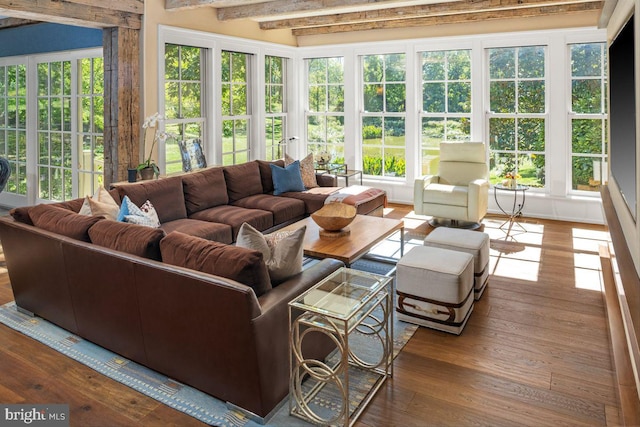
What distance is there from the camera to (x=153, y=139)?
5.54 meters

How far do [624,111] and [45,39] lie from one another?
669cm

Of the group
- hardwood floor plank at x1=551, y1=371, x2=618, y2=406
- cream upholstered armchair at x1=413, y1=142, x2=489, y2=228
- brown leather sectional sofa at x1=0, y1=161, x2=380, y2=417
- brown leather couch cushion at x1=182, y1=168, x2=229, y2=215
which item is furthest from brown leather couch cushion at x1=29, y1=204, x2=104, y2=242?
cream upholstered armchair at x1=413, y1=142, x2=489, y2=228

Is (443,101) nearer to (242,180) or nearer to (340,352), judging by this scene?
(242,180)

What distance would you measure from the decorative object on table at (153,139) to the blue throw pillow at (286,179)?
4.43 feet

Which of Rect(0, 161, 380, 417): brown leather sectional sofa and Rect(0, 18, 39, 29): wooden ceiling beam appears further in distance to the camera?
Rect(0, 18, 39, 29): wooden ceiling beam

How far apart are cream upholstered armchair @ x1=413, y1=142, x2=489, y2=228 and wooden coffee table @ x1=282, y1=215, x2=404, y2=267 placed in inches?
56.0

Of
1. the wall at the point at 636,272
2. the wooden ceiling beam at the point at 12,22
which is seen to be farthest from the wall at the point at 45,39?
the wall at the point at 636,272

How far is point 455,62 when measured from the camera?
277 inches

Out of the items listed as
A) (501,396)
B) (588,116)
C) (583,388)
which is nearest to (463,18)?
(588,116)

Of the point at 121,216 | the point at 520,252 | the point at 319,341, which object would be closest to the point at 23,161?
the point at 121,216

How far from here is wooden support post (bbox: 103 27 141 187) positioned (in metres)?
5.18

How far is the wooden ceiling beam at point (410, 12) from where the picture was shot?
17.4ft

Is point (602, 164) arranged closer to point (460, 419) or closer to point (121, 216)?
point (460, 419)

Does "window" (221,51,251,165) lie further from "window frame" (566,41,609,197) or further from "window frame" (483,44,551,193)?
"window frame" (566,41,609,197)
